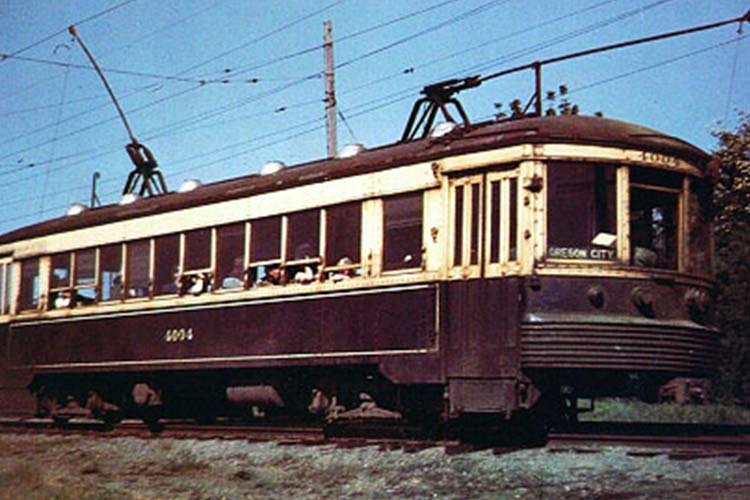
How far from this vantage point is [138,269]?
15578mm

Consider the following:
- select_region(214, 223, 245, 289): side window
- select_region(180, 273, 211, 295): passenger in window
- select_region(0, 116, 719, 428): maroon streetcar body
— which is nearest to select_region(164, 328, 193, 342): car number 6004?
select_region(0, 116, 719, 428): maroon streetcar body

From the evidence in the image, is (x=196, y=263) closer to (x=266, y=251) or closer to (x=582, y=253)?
(x=266, y=251)

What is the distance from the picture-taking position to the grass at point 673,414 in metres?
16.2

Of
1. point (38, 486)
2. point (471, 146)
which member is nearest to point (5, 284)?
point (471, 146)

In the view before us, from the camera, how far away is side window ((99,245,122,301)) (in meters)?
15.8

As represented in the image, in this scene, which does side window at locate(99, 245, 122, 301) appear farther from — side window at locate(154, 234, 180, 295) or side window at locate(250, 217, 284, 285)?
side window at locate(250, 217, 284, 285)

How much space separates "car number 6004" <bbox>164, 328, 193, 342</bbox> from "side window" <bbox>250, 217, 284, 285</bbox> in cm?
141

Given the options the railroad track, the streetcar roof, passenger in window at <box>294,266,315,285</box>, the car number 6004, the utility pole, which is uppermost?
the utility pole

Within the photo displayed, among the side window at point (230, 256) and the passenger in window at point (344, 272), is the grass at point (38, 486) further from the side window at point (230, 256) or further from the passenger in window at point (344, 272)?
the side window at point (230, 256)

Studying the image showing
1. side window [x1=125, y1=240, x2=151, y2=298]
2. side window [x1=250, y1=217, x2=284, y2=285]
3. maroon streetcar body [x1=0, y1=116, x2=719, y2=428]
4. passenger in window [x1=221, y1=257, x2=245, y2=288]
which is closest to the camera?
maroon streetcar body [x1=0, y1=116, x2=719, y2=428]

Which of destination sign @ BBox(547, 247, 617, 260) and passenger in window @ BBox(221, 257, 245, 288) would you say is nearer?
destination sign @ BBox(547, 247, 617, 260)

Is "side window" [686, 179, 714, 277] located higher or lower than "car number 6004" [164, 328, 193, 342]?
higher

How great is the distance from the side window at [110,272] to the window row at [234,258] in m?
0.01

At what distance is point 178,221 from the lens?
14969 mm
